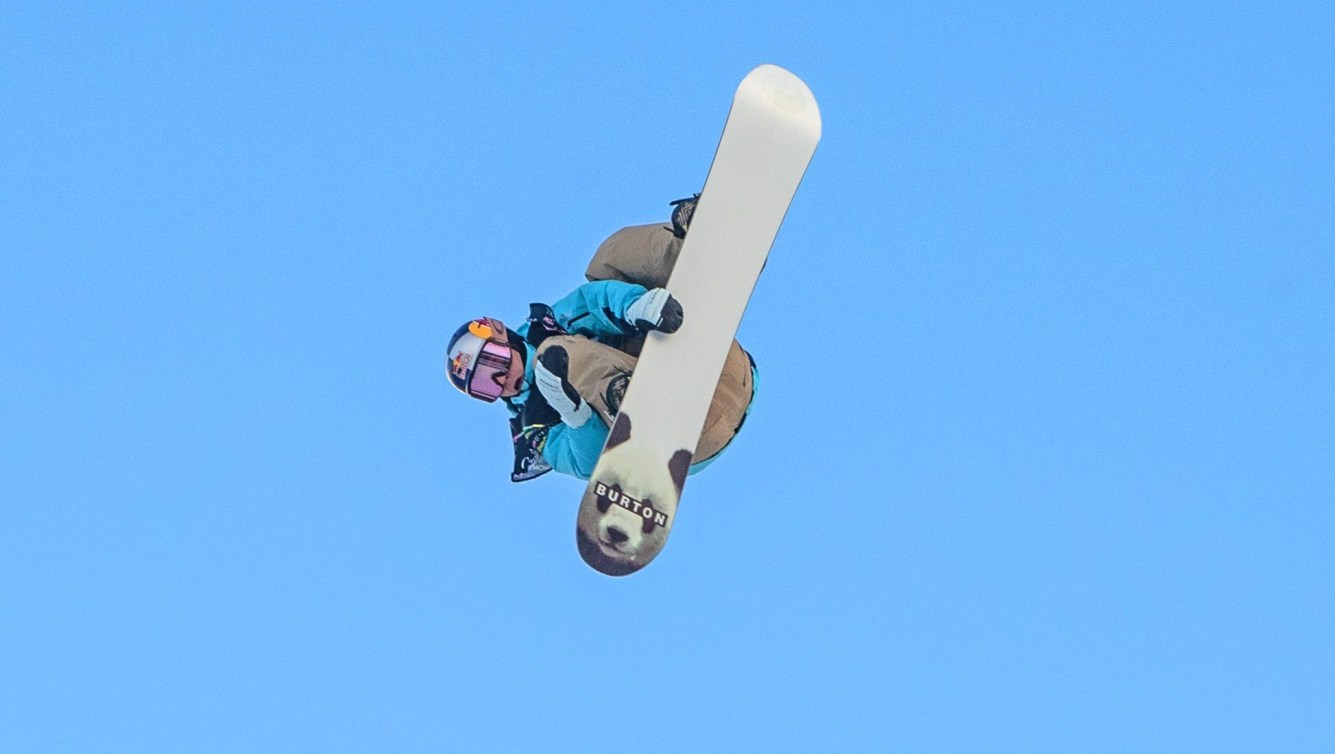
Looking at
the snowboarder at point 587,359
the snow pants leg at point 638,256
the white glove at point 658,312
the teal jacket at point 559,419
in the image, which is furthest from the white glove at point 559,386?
the snow pants leg at point 638,256

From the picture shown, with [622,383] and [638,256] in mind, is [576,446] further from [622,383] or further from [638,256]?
[638,256]

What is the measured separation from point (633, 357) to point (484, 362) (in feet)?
2.33

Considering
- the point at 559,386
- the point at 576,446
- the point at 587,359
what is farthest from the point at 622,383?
the point at 576,446

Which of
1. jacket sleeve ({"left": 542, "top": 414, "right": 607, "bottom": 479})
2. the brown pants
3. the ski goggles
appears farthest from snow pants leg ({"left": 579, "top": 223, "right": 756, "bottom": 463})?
the ski goggles

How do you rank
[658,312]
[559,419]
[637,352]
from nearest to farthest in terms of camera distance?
1. [658,312]
2. [637,352]
3. [559,419]

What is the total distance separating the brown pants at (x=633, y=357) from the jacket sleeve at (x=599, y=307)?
0.11 meters

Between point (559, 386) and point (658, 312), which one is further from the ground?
point (658, 312)

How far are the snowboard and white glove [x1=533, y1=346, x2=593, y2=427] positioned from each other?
7.2 inches

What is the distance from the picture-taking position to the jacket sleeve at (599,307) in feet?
28.0

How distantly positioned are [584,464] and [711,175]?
152cm

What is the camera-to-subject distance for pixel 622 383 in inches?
339

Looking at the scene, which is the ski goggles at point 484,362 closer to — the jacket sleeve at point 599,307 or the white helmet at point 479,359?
the white helmet at point 479,359

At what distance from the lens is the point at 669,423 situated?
28.2ft

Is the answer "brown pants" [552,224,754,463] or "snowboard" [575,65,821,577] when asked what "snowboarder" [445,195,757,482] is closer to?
"brown pants" [552,224,754,463]
